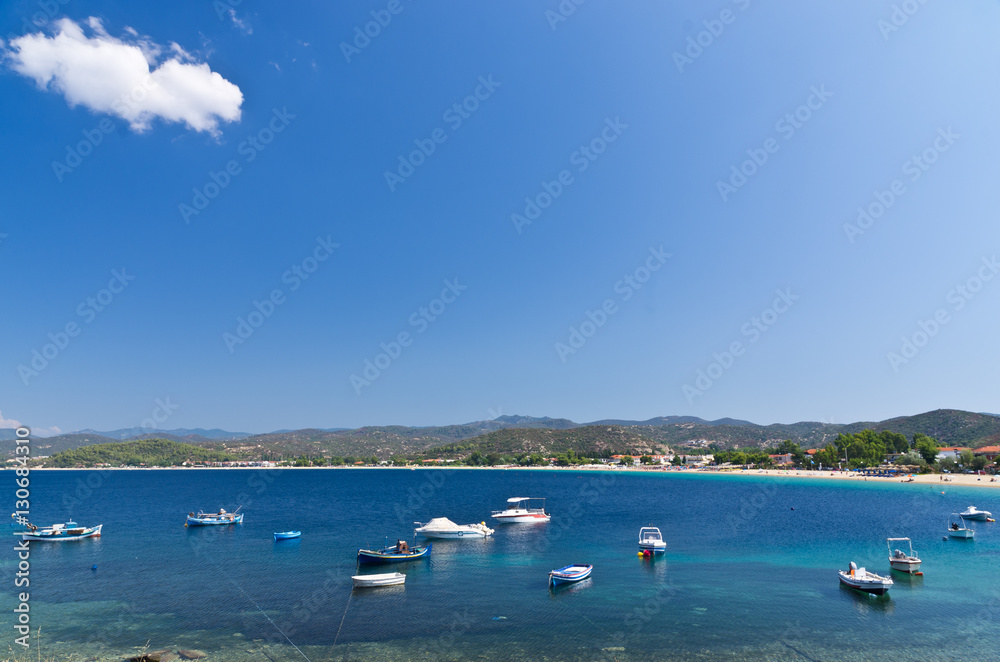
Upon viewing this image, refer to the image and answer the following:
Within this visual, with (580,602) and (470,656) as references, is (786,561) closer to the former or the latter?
(580,602)

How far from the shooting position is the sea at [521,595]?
973 inches

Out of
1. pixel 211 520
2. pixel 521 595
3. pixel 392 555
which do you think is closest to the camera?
pixel 521 595

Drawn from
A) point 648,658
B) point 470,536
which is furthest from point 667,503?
point 648,658

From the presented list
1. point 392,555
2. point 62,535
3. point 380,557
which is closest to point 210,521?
point 62,535

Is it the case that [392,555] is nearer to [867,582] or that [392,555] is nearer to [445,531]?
[445,531]

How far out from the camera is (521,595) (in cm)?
3347

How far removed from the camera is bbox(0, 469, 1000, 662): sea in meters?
24.7

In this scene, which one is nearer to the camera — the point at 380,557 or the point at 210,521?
the point at 380,557

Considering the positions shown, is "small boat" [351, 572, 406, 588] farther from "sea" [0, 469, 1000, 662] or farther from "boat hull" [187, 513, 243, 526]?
"boat hull" [187, 513, 243, 526]

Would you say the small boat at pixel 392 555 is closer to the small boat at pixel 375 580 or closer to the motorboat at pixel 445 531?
the small boat at pixel 375 580

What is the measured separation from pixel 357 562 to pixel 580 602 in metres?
20.7

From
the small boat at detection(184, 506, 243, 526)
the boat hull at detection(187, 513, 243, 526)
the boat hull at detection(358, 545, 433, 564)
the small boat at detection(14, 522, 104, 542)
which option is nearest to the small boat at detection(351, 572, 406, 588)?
the boat hull at detection(358, 545, 433, 564)

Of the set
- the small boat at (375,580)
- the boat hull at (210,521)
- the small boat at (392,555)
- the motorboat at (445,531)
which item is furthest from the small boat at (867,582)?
the boat hull at (210,521)

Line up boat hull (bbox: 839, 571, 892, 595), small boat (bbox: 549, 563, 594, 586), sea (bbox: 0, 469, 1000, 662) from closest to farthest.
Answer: sea (bbox: 0, 469, 1000, 662)
boat hull (bbox: 839, 571, 892, 595)
small boat (bbox: 549, 563, 594, 586)
